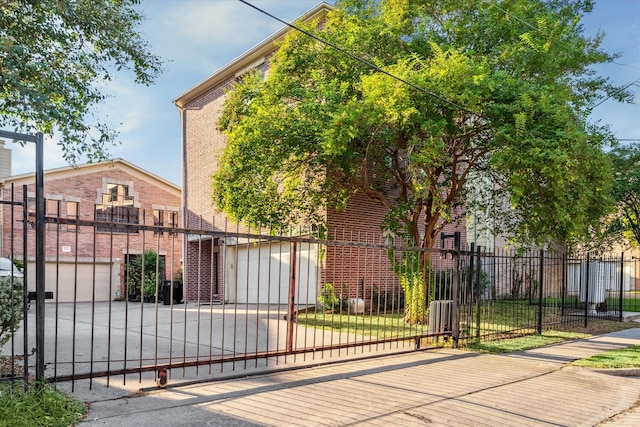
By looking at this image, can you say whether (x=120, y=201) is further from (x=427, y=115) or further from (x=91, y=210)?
(x=427, y=115)

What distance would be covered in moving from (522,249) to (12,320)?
10847mm

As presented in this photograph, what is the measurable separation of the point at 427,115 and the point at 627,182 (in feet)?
51.5

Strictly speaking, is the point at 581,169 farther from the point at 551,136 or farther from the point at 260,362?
the point at 260,362

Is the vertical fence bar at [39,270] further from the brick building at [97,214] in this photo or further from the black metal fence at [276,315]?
the brick building at [97,214]

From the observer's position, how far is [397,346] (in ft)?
32.2

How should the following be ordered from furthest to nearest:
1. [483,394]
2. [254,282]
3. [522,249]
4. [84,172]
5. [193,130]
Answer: [84,172] < [193,130] < [254,282] < [522,249] < [483,394]

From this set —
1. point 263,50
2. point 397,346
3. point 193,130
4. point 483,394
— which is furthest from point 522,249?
point 193,130

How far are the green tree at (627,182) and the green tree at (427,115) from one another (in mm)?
7675

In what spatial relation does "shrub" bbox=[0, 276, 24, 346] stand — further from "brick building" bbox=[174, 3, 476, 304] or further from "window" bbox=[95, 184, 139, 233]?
"window" bbox=[95, 184, 139, 233]

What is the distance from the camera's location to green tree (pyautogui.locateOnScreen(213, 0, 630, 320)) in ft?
35.8

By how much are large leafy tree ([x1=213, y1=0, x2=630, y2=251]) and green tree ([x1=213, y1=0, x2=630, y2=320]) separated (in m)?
0.04

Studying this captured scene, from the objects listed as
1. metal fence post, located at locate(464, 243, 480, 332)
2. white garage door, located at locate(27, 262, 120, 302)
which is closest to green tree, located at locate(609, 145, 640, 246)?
metal fence post, located at locate(464, 243, 480, 332)

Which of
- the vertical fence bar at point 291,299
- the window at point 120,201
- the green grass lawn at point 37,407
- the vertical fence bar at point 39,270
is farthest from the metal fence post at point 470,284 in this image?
the window at point 120,201

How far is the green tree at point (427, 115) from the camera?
35.8 feet
